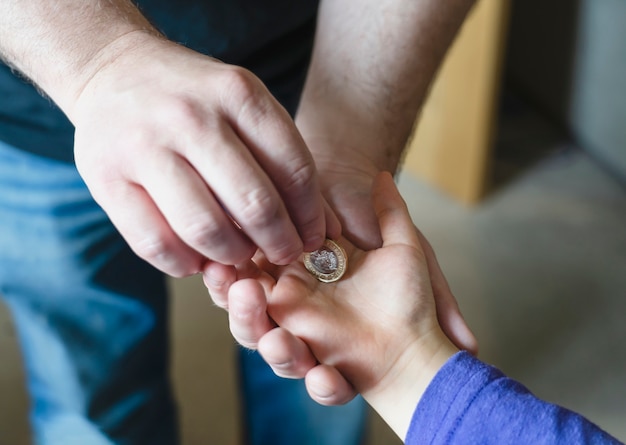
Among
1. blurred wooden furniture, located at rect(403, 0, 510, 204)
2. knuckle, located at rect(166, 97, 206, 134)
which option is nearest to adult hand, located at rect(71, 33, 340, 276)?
knuckle, located at rect(166, 97, 206, 134)

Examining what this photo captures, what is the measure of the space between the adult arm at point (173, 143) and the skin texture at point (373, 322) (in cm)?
10

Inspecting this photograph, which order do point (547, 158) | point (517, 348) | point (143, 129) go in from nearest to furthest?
point (143, 129) < point (517, 348) < point (547, 158)

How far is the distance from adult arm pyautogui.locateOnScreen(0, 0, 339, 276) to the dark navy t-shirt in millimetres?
236

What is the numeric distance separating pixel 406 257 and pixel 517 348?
937 millimetres

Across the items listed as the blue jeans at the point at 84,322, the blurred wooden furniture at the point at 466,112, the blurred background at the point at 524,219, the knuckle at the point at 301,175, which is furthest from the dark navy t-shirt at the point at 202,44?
the blurred wooden furniture at the point at 466,112

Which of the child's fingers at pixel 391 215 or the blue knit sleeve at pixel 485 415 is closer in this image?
the blue knit sleeve at pixel 485 415

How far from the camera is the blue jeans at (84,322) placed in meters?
0.84

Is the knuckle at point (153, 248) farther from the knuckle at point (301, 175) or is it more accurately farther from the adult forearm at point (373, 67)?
the adult forearm at point (373, 67)

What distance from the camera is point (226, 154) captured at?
1.49ft

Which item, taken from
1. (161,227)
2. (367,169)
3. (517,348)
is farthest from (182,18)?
(517,348)

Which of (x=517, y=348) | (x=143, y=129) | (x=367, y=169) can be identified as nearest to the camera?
(x=143, y=129)

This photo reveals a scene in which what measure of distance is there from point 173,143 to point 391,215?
0.89 ft

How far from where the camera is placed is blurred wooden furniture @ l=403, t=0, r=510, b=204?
66.7 inches

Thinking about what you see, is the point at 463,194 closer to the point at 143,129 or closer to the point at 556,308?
the point at 556,308
